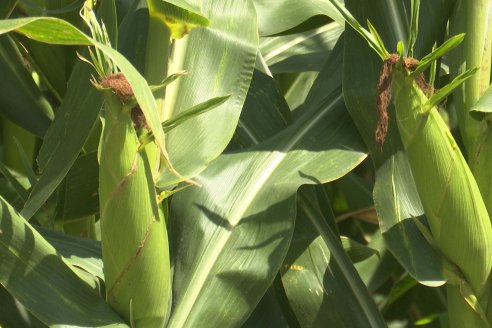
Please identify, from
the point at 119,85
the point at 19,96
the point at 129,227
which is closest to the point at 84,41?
the point at 119,85

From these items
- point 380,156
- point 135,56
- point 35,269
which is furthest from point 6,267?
point 380,156

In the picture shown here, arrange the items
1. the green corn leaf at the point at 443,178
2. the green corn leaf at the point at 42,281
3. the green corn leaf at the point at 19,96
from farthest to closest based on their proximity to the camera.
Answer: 1. the green corn leaf at the point at 19,96
2. the green corn leaf at the point at 443,178
3. the green corn leaf at the point at 42,281

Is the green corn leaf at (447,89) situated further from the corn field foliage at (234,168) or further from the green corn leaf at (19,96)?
the green corn leaf at (19,96)

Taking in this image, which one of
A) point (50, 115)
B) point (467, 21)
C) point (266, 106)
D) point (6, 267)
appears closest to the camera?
point (6, 267)

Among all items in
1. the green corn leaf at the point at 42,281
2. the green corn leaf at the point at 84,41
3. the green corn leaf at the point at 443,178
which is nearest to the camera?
the green corn leaf at the point at 84,41

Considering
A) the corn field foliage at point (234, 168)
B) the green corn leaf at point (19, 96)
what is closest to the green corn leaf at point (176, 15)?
the corn field foliage at point (234, 168)

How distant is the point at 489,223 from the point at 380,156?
0.19 m

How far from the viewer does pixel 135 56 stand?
1370 mm

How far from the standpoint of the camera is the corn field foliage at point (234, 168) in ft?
3.42

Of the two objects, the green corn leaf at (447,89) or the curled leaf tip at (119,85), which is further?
the green corn leaf at (447,89)

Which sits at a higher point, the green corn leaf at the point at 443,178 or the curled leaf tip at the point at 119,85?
the curled leaf tip at the point at 119,85

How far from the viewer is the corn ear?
1.01 m

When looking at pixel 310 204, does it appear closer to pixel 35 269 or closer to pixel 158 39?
pixel 158 39

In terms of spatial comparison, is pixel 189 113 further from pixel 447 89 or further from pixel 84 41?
pixel 447 89
